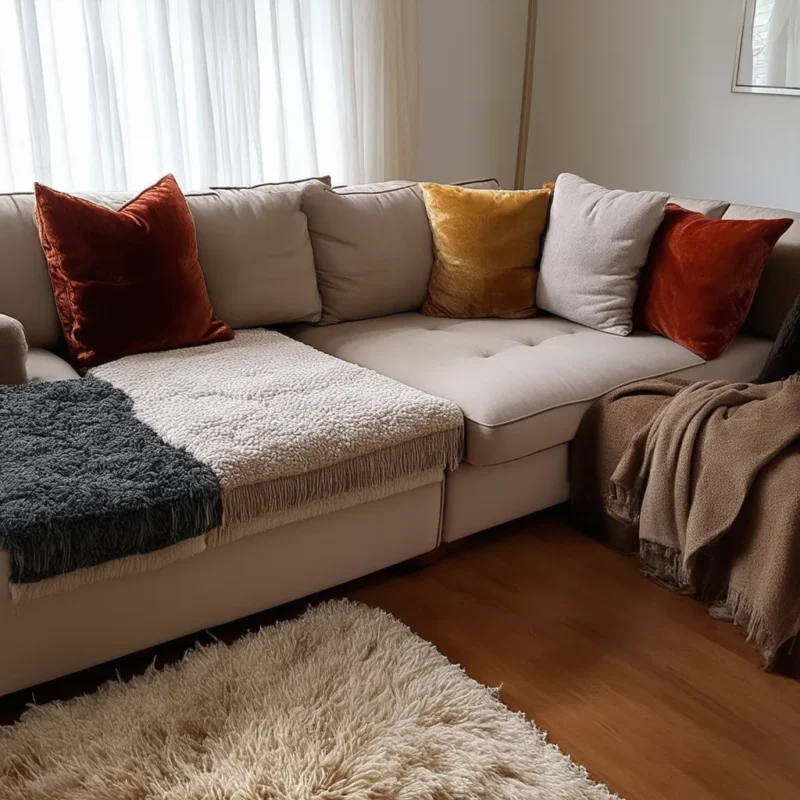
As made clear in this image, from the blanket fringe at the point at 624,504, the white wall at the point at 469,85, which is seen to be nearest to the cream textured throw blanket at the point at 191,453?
the blanket fringe at the point at 624,504

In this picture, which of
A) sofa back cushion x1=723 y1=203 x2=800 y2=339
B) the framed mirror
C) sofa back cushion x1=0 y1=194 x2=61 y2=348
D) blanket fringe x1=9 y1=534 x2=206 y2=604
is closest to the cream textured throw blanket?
blanket fringe x1=9 y1=534 x2=206 y2=604

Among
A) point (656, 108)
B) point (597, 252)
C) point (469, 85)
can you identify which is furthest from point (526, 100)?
point (597, 252)

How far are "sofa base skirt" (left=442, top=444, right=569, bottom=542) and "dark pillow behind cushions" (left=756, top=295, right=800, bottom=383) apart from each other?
1.95 feet

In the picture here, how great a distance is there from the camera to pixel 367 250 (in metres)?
2.66

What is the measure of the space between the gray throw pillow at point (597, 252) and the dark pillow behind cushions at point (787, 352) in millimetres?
417

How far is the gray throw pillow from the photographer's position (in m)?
2.55

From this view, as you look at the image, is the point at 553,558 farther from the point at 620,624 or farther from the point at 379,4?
the point at 379,4

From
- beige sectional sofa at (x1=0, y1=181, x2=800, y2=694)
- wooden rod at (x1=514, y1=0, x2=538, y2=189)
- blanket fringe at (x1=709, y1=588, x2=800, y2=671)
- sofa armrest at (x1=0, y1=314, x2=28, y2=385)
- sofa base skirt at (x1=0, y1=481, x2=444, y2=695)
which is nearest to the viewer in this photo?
sofa base skirt at (x1=0, y1=481, x2=444, y2=695)

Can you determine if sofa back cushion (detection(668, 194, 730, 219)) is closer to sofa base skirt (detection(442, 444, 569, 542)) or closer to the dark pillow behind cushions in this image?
the dark pillow behind cushions

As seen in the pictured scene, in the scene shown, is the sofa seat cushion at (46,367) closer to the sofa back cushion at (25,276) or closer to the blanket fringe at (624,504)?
the sofa back cushion at (25,276)

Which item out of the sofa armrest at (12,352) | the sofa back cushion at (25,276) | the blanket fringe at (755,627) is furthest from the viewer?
the sofa back cushion at (25,276)

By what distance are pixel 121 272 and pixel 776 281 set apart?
1834mm

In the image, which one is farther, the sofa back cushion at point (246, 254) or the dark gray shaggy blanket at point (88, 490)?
the sofa back cushion at point (246, 254)

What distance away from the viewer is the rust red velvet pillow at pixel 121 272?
2166mm
